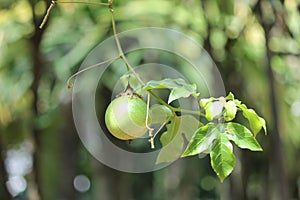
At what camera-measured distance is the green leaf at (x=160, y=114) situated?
69cm

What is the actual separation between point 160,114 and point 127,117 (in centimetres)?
5

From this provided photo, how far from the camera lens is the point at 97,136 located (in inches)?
99.0

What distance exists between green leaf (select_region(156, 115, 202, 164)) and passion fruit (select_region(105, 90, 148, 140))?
56 millimetres

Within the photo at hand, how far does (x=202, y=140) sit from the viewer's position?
0.66m

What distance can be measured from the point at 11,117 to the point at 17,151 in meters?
1.10

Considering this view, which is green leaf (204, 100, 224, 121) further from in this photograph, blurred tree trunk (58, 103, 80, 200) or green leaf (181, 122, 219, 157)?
blurred tree trunk (58, 103, 80, 200)

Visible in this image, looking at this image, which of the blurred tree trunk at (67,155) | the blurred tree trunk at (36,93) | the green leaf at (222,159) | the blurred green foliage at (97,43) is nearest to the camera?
the green leaf at (222,159)

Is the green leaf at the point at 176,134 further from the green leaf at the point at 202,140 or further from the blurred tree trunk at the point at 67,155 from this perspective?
the blurred tree trunk at the point at 67,155

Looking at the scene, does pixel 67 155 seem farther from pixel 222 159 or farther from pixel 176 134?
pixel 222 159

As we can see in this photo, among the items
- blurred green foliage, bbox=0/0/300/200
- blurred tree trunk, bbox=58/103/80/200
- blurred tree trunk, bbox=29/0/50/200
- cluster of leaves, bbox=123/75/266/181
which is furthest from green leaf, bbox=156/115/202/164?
blurred tree trunk, bbox=58/103/80/200

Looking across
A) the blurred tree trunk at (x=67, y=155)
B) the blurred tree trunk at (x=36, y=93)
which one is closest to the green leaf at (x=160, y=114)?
the blurred tree trunk at (x=36, y=93)

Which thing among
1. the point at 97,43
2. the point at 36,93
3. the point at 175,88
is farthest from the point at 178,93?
the point at 97,43

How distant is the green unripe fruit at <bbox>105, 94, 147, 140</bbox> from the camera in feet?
2.21

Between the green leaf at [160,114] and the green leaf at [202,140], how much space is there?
5cm
